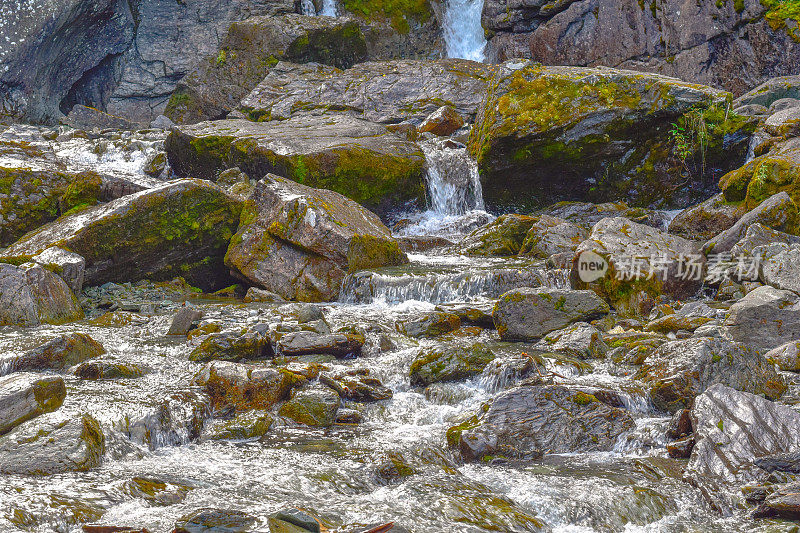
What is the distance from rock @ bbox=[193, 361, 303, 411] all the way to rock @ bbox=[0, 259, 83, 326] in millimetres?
3834

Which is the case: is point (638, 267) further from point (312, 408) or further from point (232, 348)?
point (232, 348)

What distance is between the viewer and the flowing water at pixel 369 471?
371 cm

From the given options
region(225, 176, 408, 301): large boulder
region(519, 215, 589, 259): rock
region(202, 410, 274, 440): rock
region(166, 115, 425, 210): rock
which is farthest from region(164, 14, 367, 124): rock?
region(202, 410, 274, 440): rock

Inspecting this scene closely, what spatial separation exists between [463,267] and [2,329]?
6.47m

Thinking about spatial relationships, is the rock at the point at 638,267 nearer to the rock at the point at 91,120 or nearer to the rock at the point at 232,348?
the rock at the point at 232,348

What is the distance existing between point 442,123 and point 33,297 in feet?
37.7

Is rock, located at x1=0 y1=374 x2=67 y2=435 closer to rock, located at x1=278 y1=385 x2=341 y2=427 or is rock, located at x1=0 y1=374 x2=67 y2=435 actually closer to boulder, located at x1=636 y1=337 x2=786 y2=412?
rock, located at x1=278 y1=385 x2=341 y2=427

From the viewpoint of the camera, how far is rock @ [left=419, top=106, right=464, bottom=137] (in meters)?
17.1

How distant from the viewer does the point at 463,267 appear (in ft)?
33.2

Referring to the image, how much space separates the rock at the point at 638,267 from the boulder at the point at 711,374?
9.25 feet

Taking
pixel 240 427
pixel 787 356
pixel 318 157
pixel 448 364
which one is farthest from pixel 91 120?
pixel 787 356

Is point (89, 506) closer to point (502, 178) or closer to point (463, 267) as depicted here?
point (463, 267)

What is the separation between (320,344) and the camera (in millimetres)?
6977

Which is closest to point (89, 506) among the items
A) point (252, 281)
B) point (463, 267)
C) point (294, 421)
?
point (294, 421)
